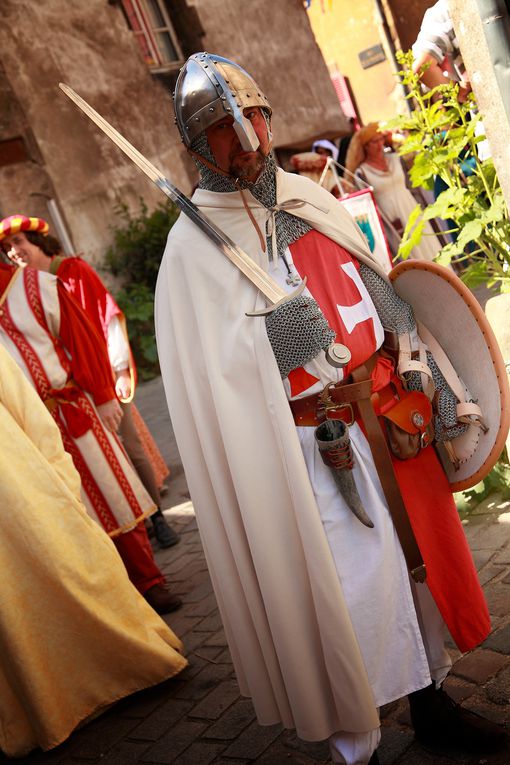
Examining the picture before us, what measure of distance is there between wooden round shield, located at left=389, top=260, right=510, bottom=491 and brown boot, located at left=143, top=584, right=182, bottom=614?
216cm

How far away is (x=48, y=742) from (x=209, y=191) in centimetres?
223

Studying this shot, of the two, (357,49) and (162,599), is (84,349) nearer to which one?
(162,599)

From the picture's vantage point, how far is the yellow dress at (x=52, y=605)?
3340 mm

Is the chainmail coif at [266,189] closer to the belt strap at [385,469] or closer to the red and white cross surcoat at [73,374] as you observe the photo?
the belt strap at [385,469]

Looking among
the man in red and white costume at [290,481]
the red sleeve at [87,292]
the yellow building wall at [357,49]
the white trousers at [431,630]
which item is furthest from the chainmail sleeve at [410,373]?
the yellow building wall at [357,49]

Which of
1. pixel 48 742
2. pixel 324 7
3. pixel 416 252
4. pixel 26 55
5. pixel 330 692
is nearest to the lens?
pixel 330 692

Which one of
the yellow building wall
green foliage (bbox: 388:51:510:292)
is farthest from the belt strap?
the yellow building wall

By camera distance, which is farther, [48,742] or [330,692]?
[48,742]

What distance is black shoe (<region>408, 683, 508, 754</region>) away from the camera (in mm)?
2492

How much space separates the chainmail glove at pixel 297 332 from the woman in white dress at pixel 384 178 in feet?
21.9

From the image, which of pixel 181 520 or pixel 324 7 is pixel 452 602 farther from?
pixel 324 7

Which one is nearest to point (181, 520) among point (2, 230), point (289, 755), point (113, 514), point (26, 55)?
point (113, 514)

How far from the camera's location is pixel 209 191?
2555 millimetres

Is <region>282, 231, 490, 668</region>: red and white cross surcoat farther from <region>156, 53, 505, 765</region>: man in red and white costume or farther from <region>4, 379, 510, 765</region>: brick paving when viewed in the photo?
<region>4, 379, 510, 765</region>: brick paving
